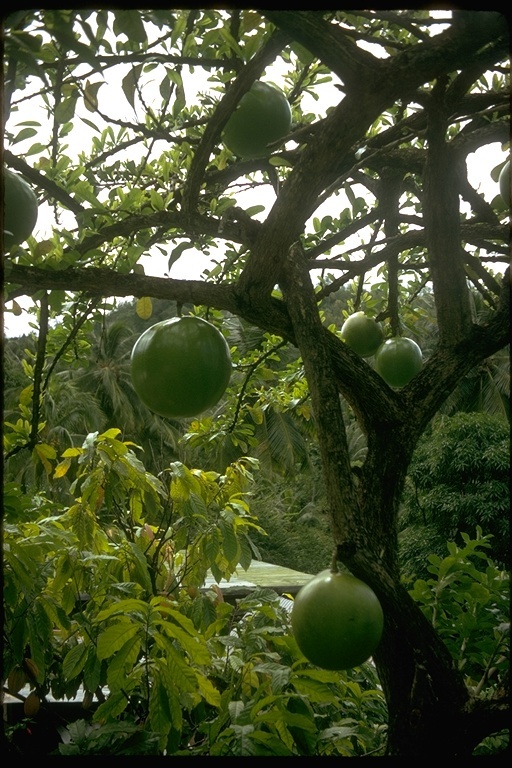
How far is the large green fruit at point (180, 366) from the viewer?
101 cm

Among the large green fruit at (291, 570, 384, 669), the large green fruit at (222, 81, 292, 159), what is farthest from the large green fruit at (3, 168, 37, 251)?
the large green fruit at (291, 570, 384, 669)

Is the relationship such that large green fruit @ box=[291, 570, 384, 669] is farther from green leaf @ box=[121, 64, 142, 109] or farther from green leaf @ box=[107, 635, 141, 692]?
green leaf @ box=[121, 64, 142, 109]

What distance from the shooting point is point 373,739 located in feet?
4.43

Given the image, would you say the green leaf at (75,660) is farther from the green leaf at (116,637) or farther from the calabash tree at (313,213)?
the calabash tree at (313,213)

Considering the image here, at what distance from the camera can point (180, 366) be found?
100 cm

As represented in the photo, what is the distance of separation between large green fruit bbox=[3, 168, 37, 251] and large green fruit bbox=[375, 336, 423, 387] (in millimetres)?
842

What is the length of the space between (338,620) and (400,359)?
803 millimetres

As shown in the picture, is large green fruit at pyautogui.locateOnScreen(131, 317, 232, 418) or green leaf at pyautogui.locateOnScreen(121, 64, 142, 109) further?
green leaf at pyautogui.locateOnScreen(121, 64, 142, 109)

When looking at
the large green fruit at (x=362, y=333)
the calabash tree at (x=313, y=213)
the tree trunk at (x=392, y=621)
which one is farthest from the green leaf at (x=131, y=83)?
the large green fruit at (x=362, y=333)

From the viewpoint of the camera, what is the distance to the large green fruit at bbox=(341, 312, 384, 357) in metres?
1.59

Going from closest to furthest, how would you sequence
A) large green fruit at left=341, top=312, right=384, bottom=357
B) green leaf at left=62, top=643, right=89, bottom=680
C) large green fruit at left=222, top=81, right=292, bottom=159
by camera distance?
1. large green fruit at left=222, top=81, right=292, bottom=159
2. green leaf at left=62, top=643, right=89, bottom=680
3. large green fruit at left=341, top=312, right=384, bottom=357

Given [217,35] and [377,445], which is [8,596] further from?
[217,35]

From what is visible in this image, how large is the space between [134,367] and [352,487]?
387mm

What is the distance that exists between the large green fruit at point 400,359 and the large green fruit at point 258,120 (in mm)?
549
